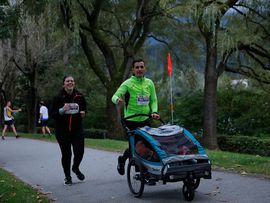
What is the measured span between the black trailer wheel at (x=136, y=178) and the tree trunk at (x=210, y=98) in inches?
530

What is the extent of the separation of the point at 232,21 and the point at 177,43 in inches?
306

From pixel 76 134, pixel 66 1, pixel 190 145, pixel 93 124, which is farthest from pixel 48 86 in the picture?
pixel 190 145

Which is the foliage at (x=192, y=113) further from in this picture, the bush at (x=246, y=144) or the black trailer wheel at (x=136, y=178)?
the black trailer wheel at (x=136, y=178)

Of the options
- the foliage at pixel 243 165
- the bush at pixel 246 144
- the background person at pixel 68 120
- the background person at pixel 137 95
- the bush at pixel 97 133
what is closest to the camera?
the background person at pixel 137 95

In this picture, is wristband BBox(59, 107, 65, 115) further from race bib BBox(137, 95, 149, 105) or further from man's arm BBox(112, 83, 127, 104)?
race bib BBox(137, 95, 149, 105)

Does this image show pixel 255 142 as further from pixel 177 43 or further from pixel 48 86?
pixel 48 86

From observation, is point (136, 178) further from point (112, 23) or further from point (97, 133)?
point (97, 133)

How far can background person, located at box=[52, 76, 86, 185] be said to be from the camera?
890 cm

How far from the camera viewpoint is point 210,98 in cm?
2108

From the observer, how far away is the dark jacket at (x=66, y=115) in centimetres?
890

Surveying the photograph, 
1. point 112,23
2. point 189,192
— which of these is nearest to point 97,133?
point 112,23

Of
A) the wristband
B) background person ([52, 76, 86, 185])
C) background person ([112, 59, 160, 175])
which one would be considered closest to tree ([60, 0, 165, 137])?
background person ([52, 76, 86, 185])

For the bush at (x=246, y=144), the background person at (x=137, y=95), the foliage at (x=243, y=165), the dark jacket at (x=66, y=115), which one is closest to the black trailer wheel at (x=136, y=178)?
the background person at (x=137, y=95)

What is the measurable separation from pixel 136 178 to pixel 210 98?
1400 cm
